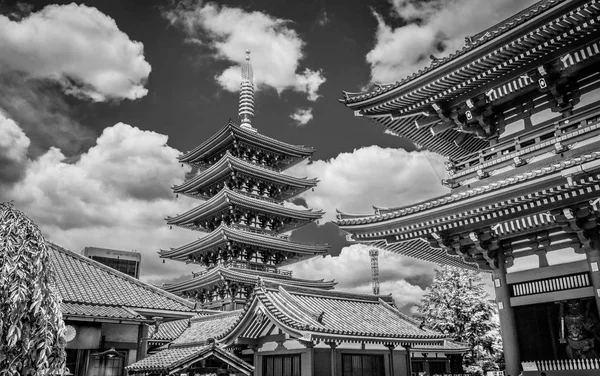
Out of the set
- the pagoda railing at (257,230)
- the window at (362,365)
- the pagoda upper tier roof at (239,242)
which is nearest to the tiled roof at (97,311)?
the window at (362,365)

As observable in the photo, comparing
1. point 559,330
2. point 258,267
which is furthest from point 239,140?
point 559,330

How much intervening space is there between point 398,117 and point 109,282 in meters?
13.0

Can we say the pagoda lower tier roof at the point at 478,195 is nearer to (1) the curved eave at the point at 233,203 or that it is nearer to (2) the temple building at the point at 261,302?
(2) the temple building at the point at 261,302

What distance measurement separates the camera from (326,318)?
17.0 m

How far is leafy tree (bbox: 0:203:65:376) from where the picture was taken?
21.6 ft

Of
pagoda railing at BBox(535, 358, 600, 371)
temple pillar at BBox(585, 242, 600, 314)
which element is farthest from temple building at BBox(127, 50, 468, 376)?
temple pillar at BBox(585, 242, 600, 314)

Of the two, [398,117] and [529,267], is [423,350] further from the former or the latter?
[398,117]

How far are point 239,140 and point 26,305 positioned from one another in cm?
3620

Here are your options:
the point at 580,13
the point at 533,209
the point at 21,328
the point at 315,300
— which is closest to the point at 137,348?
the point at 315,300

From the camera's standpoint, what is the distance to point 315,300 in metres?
19.4

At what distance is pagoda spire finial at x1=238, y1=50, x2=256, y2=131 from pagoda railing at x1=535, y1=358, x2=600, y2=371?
39.2 metres

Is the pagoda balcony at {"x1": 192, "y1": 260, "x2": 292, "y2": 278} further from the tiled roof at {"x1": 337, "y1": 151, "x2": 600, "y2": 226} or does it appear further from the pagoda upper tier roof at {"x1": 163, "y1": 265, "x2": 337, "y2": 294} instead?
the tiled roof at {"x1": 337, "y1": 151, "x2": 600, "y2": 226}

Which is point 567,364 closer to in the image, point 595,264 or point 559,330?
point 559,330

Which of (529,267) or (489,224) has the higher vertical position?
(489,224)
